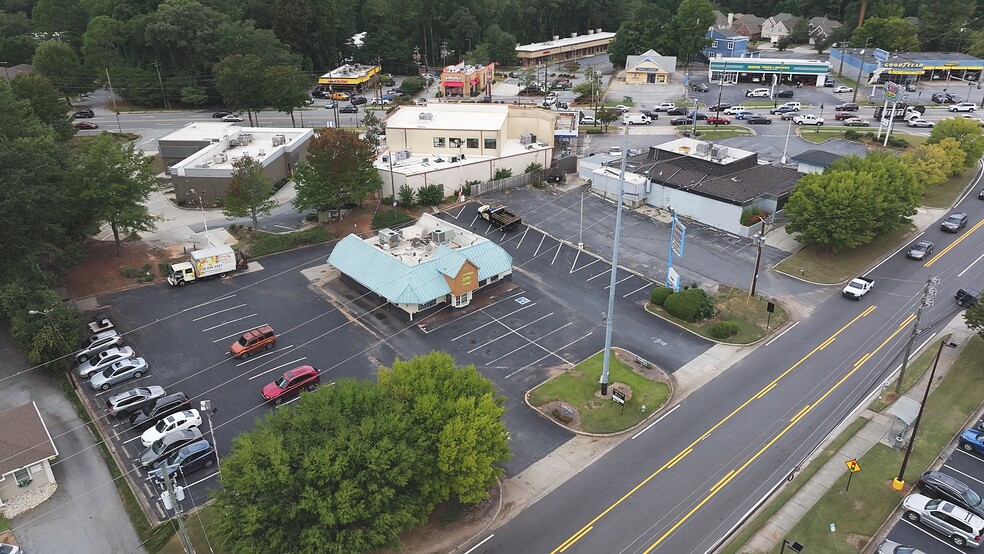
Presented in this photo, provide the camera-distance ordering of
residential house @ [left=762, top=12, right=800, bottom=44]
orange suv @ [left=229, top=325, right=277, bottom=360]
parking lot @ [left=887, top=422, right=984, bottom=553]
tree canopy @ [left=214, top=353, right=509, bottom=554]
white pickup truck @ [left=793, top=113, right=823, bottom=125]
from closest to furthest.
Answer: tree canopy @ [left=214, top=353, right=509, bottom=554] → parking lot @ [left=887, top=422, right=984, bottom=553] → orange suv @ [left=229, top=325, right=277, bottom=360] → white pickup truck @ [left=793, top=113, right=823, bottom=125] → residential house @ [left=762, top=12, right=800, bottom=44]

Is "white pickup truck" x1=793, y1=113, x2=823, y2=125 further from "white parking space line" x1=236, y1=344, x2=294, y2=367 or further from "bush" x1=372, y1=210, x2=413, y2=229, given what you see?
"white parking space line" x1=236, y1=344, x2=294, y2=367

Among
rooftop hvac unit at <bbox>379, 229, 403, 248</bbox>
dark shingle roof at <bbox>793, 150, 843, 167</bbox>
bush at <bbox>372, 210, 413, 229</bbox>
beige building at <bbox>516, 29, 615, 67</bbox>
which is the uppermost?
beige building at <bbox>516, 29, 615, 67</bbox>

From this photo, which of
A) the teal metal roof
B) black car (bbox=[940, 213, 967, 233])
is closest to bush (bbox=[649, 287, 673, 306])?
the teal metal roof

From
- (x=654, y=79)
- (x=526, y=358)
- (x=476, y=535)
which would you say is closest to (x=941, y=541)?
(x=476, y=535)

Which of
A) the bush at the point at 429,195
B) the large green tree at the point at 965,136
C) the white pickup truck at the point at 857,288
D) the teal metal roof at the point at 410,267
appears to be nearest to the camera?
the teal metal roof at the point at 410,267

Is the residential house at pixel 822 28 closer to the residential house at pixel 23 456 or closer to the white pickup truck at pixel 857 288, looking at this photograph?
the white pickup truck at pixel 857 288

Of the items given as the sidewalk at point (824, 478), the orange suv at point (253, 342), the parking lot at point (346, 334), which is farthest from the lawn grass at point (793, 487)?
the orange suv at point (253, 342)
